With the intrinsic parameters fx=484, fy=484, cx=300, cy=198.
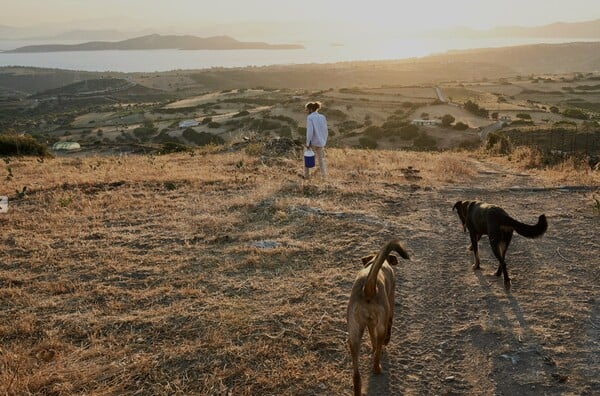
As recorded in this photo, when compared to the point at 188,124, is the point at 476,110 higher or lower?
higher

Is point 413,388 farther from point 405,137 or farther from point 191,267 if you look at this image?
point 405,137

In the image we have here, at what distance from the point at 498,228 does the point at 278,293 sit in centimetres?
315

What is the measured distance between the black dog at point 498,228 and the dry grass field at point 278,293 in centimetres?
41

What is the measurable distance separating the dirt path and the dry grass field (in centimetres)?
2

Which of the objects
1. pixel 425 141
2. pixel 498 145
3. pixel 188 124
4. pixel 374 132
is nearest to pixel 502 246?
pixel 498 145

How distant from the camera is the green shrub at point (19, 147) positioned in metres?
26.1

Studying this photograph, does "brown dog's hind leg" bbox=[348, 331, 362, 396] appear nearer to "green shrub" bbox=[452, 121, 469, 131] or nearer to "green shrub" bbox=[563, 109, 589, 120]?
"green shrub" bbox=[452, 121, 469, 131]

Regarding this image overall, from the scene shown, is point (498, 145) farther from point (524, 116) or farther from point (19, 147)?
point (524, 116)

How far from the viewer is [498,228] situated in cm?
666

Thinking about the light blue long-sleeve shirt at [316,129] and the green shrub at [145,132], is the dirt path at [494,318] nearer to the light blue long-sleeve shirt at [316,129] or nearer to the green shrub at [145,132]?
the light blue long-sleeve shirt at [316,129]

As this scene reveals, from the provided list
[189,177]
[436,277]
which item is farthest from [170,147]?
[436,277]

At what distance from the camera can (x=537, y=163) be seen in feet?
54.9

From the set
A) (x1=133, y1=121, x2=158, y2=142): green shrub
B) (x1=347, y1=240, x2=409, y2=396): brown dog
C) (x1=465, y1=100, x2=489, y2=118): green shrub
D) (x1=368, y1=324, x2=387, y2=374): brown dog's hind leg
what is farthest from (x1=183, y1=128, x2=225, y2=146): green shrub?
(x1=347, y1=240, x2=409, y2=396): brown dog

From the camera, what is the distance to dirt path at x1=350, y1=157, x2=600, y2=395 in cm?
474
